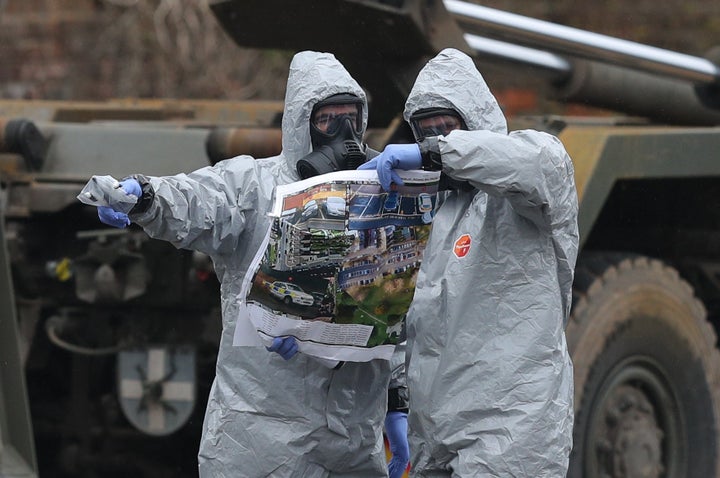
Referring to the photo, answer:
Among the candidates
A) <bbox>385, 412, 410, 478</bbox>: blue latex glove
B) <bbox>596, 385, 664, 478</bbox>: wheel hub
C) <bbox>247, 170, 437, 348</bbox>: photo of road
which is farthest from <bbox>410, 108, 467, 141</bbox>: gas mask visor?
<bbox>596, 385, 664, 478</bbox>: wheel hub

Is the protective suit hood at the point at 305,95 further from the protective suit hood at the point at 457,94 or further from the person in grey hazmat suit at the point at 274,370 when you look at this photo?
the protective suit hood at the point at 457,94

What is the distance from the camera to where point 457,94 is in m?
3.59

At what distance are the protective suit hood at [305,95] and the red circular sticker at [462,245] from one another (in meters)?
0.53

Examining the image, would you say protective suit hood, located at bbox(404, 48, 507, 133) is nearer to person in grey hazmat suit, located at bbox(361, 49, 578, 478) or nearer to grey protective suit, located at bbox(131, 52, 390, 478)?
person in grey hazmat suit, located at bbox(361, 49, 578, 478)

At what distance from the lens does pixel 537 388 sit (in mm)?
3426

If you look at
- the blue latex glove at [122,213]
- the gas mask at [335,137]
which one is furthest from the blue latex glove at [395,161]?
the blue latex glove at [122,213]

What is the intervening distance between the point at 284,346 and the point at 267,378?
0.14 meters

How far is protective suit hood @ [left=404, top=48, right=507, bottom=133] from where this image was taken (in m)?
3.59

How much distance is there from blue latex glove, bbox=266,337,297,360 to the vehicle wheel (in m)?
1.64

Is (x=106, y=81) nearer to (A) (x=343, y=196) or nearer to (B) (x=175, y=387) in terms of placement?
(B) (x=175, y=387)

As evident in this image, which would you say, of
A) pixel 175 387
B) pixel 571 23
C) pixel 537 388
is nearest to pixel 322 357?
pixel 537 388

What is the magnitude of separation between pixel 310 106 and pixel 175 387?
1.89 m

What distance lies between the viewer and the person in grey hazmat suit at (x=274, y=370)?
3.78m

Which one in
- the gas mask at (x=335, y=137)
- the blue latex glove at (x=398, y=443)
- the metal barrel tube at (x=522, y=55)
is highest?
the metal barrel tube at (x=522, y=55)
